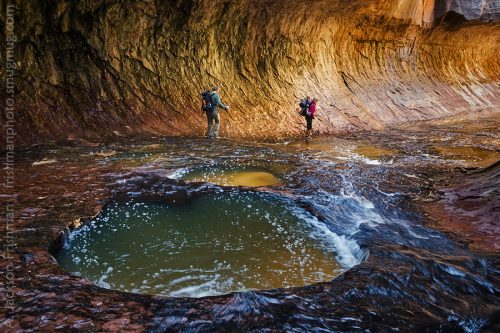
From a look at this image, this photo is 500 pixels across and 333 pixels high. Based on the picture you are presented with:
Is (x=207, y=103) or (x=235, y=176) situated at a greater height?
(x=207, y=103)

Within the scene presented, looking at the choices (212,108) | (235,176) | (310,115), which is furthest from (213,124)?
(235,176)

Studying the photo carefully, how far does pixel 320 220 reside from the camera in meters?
5.62

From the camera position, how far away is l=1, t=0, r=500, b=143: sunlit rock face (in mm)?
11141

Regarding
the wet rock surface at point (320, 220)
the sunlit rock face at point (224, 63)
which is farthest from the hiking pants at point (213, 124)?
the wet rock surface at point (320, 220)

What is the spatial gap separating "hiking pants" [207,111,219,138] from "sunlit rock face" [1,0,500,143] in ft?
2.19

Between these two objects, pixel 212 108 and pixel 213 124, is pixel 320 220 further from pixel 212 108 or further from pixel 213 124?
pixel 213 124

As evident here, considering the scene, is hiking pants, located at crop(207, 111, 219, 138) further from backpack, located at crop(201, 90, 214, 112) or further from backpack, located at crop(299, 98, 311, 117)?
backpack, located at crop(299, 98, 311, 117)

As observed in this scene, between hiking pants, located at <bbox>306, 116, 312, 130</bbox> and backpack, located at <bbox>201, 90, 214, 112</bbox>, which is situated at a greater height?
backpack, located at <bbox>201, 90, 214, 112</bbox>

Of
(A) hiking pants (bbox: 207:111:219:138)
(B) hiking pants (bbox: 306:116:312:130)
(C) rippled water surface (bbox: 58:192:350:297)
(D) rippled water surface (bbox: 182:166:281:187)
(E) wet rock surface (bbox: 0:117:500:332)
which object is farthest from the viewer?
(B) hiking pants (bbox: 306:116:312:130)

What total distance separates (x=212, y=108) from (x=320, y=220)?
294 inches

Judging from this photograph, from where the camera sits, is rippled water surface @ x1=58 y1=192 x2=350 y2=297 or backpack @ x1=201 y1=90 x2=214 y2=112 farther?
backpack @ x1=201 y1=90 x2=214 y2=112

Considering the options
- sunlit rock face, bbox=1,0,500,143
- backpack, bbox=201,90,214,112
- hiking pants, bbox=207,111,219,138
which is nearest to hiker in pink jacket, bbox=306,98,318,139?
sunlit rock face, bbox=1,0,500,143

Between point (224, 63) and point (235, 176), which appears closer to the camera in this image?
point (235, 176)

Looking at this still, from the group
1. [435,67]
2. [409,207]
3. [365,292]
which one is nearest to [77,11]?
[409,207]
